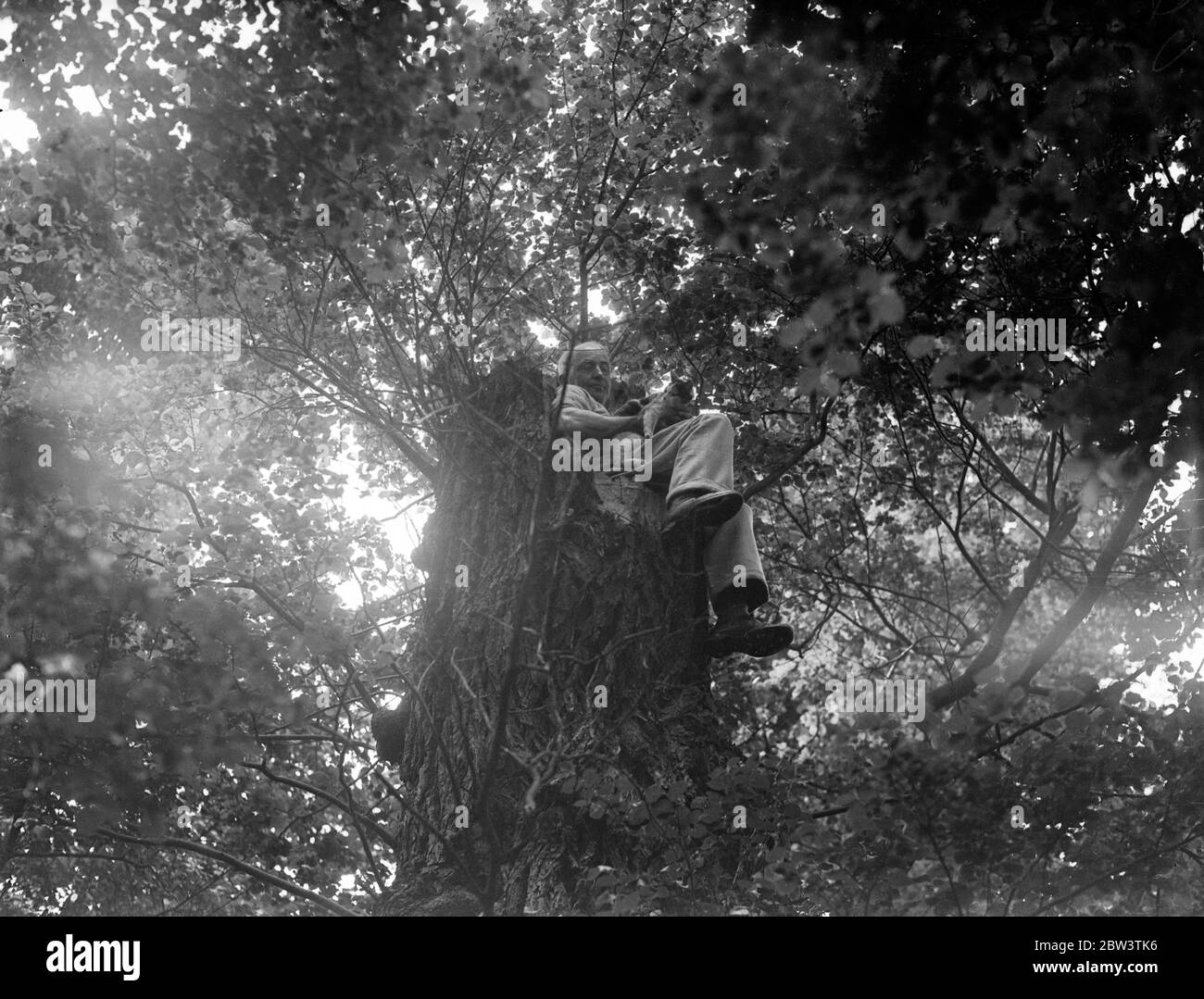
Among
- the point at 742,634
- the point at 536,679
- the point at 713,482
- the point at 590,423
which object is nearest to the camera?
the point at 536,679

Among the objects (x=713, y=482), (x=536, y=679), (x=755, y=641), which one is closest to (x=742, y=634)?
(x=755, y=641)

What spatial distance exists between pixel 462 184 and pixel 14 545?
2.97 metres

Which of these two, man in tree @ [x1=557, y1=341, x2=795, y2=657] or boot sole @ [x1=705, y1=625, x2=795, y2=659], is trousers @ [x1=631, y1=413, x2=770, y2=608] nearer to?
man in tree @ [x1=557, y1=341, x2=795, y2=657]

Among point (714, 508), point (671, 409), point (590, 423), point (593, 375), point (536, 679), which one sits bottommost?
point (536, 679)

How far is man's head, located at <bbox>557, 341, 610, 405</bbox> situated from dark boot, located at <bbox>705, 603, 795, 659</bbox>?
5.63 ft

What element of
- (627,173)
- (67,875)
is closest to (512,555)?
(627,173)

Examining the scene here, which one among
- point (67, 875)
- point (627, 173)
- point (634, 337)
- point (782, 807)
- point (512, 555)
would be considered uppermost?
point (627, 173)

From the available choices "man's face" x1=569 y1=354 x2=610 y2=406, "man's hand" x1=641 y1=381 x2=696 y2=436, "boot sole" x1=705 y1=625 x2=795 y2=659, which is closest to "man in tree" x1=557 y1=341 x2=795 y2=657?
"boot sole" x1=705 y1=625 x2=795 y2=659

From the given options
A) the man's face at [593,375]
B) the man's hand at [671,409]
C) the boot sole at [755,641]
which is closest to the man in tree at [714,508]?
the boot sole at [755,641]

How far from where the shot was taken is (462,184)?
622 centimetres

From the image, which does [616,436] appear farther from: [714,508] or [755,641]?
[755,641]

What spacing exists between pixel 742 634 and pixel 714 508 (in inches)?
25.7

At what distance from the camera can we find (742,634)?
18.7ft
